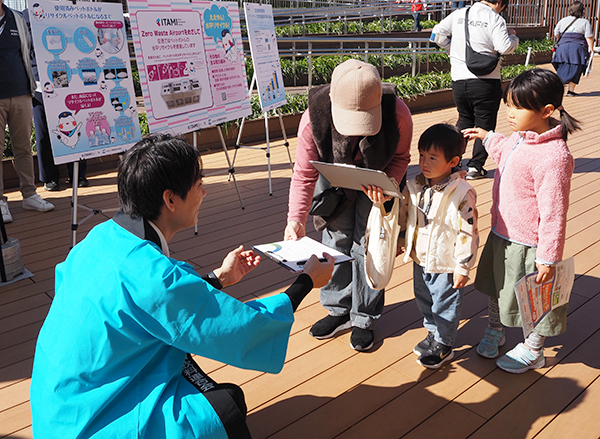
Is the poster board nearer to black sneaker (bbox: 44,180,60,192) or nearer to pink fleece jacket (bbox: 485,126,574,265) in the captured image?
black sneaker (bbox: 44,180,60,192)

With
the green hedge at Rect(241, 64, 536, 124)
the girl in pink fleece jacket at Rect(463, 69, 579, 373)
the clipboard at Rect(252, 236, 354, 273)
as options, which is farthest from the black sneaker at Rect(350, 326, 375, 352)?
the green hedge at Rect(241, 64, 536, 124)

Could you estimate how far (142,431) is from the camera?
1239mm

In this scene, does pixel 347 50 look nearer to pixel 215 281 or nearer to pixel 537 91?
pixel 537 91

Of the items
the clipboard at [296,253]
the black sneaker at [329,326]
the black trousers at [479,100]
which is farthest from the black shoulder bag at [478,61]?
the clipboard at [296,253]

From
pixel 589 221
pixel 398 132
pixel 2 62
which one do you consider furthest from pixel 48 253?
pixel 589 221

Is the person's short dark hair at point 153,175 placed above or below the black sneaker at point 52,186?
above

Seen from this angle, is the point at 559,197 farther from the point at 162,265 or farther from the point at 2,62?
the point at 2,62

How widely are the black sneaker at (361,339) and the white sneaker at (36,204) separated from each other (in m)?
3.08

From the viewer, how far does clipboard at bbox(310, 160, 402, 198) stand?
1.88m

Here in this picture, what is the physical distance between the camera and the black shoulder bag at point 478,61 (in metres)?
4.51

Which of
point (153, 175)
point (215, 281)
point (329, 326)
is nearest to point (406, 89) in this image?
point (329, 326)

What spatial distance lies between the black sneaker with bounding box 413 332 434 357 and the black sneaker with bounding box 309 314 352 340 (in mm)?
373

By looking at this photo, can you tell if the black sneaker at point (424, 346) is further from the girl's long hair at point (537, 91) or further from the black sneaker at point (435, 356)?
the girl's long hair at point (537, 91)

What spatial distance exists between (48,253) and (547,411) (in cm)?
315
